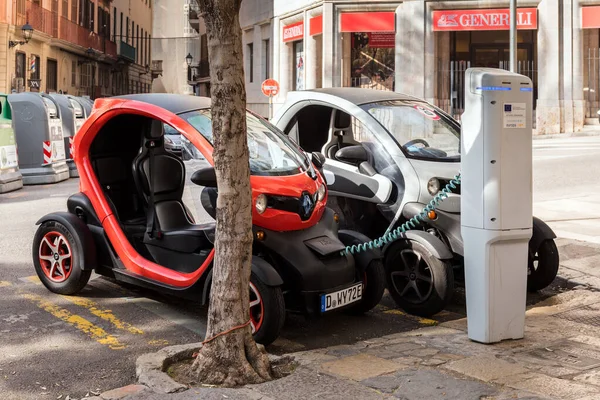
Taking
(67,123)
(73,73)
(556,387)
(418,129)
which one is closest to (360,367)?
(556,387)

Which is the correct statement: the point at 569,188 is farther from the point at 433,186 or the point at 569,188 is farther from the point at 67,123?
the point at 67,123

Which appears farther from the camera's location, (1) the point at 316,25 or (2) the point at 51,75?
(2) the point at 51,75

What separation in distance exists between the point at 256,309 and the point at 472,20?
25.4 metres

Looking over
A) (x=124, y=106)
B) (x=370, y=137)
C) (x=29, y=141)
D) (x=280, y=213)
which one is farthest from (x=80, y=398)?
(x=29, y=141)

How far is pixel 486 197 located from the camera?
5109 millimetres

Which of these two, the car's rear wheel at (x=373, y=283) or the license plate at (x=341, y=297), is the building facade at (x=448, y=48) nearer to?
the car's rear wheel at (x=373, y=283)

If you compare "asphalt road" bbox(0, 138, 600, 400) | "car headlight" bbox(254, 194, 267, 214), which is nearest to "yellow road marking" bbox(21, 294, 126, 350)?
"asphalt road" bbox(0, 138, 600, 400)

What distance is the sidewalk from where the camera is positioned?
13.4 feet

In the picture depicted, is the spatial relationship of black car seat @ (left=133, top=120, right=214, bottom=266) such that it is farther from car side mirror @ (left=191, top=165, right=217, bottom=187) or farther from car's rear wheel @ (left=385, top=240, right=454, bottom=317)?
car's rear wheel @ (left=385, top=240, right=454, bottom=317)

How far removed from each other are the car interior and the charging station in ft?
6.08

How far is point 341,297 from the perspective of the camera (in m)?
5.50

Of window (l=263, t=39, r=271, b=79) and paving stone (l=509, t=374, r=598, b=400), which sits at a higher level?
window (l=263, t=39, r=271, b=79)

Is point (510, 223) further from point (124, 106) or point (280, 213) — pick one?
point (124, 106)

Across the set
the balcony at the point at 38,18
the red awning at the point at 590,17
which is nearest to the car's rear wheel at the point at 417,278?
the red awning at the point at 590,17
